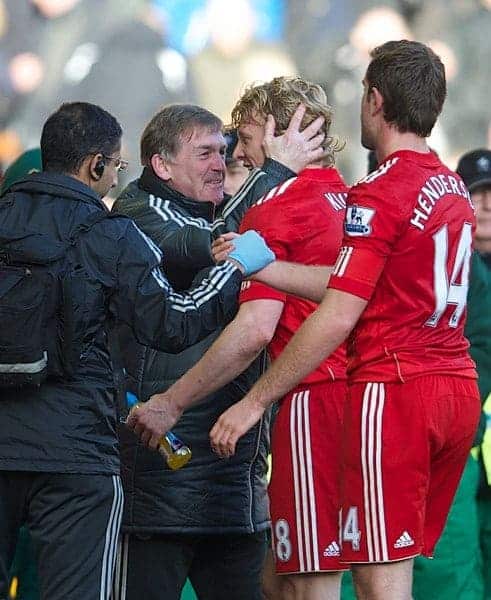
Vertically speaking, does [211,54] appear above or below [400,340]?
above

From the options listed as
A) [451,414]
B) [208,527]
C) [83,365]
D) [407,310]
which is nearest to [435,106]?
[407,310]

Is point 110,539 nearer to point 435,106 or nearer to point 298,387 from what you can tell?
point 298,387

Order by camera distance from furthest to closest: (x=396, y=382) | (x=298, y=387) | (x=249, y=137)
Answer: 1. (x=249, y=137)
2. (x=298, y=387)
3. (x=396, y=382)

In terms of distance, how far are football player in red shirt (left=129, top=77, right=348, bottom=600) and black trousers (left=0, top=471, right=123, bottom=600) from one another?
17.7 inches

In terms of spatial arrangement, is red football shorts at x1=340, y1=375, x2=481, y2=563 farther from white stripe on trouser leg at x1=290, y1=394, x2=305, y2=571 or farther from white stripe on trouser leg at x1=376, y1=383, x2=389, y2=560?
white stripe on trouser leg at x1=290, y1=394, x2=305, y2=571

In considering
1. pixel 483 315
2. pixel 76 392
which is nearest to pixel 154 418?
pixel 76 392

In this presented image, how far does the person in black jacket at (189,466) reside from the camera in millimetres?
4172

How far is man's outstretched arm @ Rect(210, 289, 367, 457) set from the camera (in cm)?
358

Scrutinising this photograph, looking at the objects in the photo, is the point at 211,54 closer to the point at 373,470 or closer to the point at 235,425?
the point at 235,425

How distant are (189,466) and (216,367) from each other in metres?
0.39

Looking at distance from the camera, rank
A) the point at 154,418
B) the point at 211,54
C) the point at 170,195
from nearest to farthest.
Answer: the point at 154,418
the point at 170,195
the point at 211,54

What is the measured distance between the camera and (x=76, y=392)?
3.69 m

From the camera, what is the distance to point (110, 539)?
3.73m

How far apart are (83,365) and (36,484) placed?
0.33 metres
